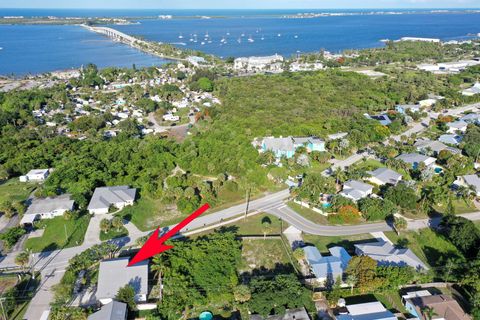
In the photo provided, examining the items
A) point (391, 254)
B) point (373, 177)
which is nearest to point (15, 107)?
point (373, 177)

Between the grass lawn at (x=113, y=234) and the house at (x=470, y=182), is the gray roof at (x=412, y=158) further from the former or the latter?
the grass lawn at (x=113, y=234)

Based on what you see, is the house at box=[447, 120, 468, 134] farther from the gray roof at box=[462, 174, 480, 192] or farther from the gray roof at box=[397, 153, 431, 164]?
the gray roof at box=[462, 174, 480, 192]

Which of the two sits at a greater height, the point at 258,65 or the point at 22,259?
the point at 258,65

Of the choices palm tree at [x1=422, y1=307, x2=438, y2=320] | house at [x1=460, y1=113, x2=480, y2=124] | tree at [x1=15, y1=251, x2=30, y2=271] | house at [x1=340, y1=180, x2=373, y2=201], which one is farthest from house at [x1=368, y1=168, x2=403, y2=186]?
tree at [x1=15, y1=251, x2=30, y2=271]

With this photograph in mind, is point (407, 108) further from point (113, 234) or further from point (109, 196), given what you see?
point (113, 234)

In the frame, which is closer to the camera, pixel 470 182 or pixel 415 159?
pixel 470 182

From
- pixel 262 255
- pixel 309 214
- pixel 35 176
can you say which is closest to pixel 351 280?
pixel 262 255

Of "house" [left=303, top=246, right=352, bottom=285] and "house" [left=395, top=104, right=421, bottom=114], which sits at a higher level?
"house" [left=395, top=104, right=421, bottom=114]

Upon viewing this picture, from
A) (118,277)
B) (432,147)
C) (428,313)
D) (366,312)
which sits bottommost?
(366,312)
